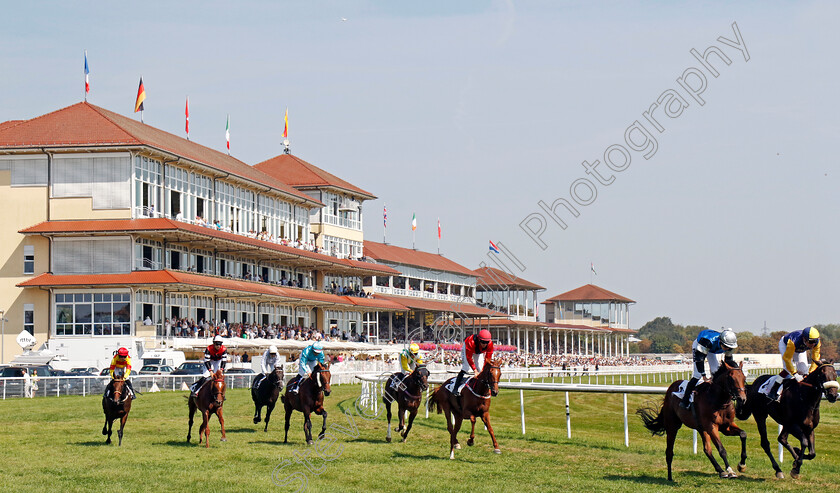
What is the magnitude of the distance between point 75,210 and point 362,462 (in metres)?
37.5

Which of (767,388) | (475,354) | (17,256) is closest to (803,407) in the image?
(767,388)

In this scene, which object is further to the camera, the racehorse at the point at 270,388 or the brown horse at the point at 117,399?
the racehorse at the point at 270,388

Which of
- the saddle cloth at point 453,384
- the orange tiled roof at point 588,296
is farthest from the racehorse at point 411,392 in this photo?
the orange tiled roof at point 588,296

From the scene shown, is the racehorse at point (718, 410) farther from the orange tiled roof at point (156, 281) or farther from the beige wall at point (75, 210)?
the beige wall at point (75, 210)

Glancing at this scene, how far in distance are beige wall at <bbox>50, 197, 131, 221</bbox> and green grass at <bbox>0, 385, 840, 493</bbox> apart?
26231mm

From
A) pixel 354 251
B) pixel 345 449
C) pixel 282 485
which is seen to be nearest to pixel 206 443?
pixel 345 449

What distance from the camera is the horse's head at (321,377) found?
17.0 metres

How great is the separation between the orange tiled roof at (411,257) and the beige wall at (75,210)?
31.8 metres

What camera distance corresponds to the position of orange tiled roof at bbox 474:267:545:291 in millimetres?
91088

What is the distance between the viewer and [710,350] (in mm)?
12492

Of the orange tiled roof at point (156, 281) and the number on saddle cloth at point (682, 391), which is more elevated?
the orange tiled roof at point (156, 281)

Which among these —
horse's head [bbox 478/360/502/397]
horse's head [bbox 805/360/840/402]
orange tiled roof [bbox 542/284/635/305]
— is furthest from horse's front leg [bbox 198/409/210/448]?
orange tiled roof [bbox 542/284/635/305]

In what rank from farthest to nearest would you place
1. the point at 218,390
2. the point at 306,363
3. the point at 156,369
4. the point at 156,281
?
the point at 156,281 → the point at 156,369 → the point at 306,363 → the point at 218,390

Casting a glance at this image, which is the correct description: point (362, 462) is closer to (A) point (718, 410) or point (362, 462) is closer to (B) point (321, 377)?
(B) point (321, 377)
